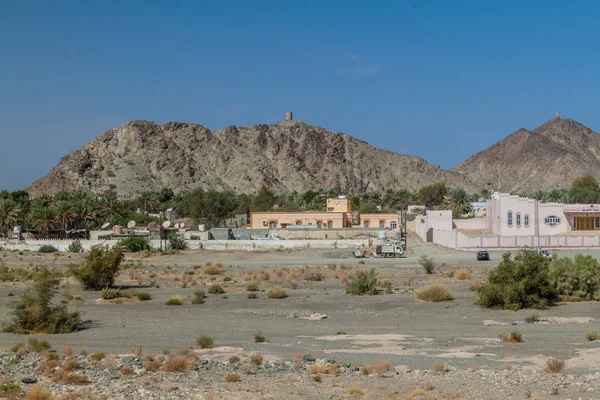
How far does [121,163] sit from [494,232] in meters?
135

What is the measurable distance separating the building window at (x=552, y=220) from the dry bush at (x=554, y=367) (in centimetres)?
5149

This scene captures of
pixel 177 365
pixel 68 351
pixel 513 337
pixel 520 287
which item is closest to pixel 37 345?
pixel 68 351

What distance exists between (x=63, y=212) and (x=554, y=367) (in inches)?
2827

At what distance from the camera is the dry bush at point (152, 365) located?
1942 cm

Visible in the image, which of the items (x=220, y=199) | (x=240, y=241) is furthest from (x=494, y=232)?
(x=220, y=199)

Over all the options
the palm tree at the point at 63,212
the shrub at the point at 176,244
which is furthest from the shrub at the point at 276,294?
the palm tree at the point at 63,212

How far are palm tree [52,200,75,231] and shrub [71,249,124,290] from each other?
44.7m

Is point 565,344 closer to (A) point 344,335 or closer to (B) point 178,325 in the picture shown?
(A) point 344,335

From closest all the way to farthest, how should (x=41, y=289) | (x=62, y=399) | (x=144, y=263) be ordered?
1. (x=62, y=399)
2. (x=41, y=289)
3. (x=144, y=263)

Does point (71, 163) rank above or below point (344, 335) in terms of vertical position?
above

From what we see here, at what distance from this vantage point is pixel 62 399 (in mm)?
16203

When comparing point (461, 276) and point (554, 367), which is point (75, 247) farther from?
point (554, 367)

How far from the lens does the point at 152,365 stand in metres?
19.6

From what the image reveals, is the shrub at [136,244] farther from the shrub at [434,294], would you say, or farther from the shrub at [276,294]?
the shrub at [434,294]
